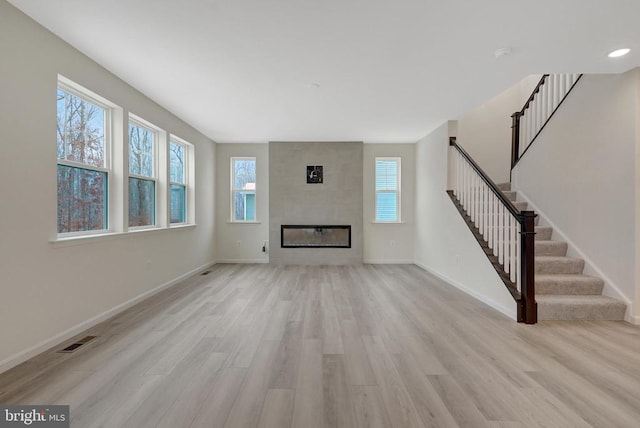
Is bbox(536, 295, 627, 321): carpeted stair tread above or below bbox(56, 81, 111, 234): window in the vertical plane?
below

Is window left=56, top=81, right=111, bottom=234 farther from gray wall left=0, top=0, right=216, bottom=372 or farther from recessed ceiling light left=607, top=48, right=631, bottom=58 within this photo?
recessed ceiling light left=607, top=48, right=631, bottom=58

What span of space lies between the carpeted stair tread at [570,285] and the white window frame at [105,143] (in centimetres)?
485

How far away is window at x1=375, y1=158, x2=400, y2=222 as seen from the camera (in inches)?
248

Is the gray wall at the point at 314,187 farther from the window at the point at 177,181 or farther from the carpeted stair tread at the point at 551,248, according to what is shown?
the carpeted stair tread at the point at 551,248

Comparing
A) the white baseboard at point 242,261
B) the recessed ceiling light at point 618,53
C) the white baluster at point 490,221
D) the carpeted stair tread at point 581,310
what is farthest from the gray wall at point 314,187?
the recessed ceiling light at point 618,53

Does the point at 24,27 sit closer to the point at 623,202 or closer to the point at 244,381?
the point at 244,381

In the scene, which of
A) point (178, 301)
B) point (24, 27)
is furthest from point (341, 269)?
point (24, 27)

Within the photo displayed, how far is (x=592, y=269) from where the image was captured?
328cm

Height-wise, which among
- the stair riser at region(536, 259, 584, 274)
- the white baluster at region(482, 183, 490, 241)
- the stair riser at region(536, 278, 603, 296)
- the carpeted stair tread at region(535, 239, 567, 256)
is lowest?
the stair riser at region(536, 278, 603, 296)

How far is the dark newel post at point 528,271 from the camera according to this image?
287 centimetres

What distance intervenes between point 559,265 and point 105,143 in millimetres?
5426

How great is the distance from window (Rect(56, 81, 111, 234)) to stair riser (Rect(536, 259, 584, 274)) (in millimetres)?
5045

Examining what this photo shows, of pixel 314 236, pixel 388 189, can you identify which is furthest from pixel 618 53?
pixel 314 236

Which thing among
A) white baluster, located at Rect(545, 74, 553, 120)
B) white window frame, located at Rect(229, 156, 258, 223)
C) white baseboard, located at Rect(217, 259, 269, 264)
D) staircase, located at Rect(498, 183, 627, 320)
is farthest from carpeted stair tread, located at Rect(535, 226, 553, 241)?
white window frame, located at Rect(229, 156, 258, 223)
